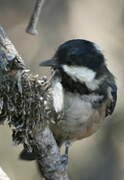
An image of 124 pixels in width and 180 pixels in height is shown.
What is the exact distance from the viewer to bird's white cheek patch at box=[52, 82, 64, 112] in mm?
3629

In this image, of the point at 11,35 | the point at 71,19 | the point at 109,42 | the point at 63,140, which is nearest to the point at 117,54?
the point at 109,42

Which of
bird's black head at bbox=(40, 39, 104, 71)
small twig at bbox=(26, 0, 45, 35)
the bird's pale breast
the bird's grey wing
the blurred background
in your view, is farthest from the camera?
the blurred background

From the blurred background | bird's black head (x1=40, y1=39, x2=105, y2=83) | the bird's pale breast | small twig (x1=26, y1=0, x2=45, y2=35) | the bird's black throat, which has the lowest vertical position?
the blurred background

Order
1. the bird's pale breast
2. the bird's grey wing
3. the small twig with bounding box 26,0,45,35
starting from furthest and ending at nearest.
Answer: the bird's grey wing → the bird's pale breast → the small twig with bounding box 26,0,45,35

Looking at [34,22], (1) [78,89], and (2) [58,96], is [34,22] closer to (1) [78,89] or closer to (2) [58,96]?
(2) [58,96]

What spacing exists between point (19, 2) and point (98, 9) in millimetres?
819

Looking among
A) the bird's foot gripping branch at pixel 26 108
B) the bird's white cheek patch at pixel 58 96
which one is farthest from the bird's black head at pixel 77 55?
the bird's foot gripping branch at pixel 26 108

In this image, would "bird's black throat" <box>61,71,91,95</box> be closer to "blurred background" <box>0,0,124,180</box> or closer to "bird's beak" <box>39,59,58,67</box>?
"bird's beak" <box>39,59,58,67</box>

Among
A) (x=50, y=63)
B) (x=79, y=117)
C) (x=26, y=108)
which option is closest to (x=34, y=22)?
(x=26, y=108)

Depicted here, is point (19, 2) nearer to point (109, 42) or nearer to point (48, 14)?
point (48, 14)

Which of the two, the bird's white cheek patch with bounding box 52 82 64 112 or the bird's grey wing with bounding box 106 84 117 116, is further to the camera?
the bird's grey wing with bounding box 106 84 117 116

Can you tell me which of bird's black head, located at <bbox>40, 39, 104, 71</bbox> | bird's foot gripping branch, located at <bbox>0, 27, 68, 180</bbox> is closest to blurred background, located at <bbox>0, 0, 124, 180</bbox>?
bird's black head, located at <bbox>40, 39, 104, 71</bbox>

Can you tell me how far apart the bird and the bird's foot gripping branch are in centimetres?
27

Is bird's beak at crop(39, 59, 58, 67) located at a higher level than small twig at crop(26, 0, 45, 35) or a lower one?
lower
